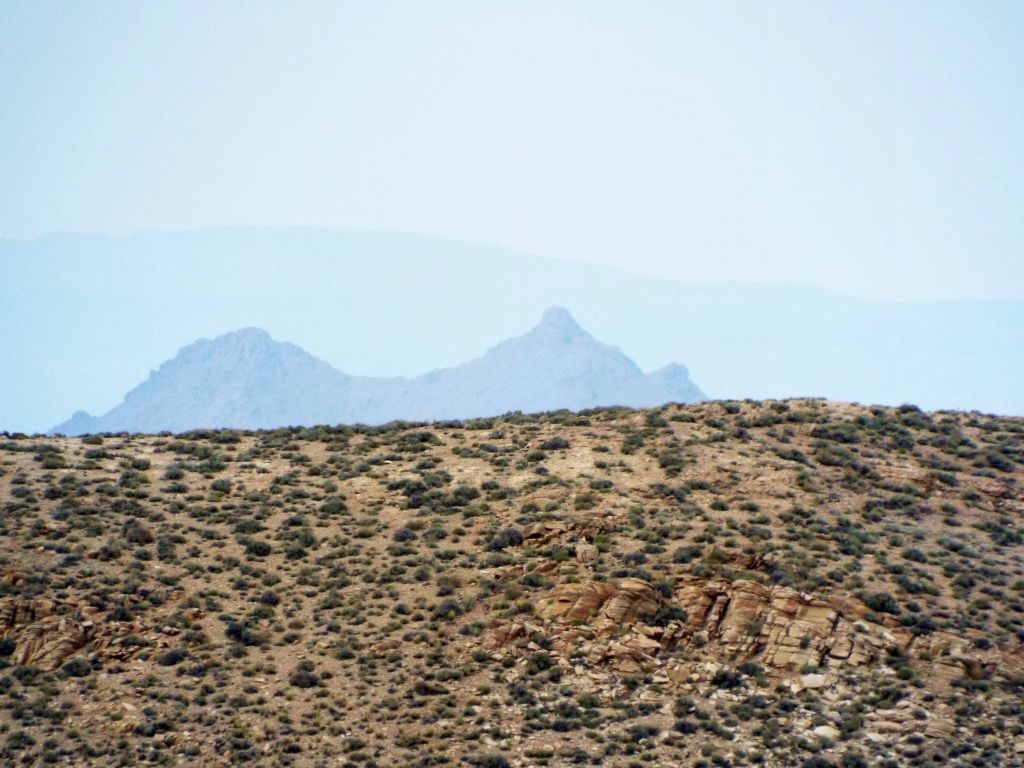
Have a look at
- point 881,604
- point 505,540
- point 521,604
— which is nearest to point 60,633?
point 521,604

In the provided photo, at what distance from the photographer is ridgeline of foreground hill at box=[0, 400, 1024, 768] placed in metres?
32.6

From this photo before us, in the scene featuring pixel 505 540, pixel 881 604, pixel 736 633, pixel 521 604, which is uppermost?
pixel 505 540

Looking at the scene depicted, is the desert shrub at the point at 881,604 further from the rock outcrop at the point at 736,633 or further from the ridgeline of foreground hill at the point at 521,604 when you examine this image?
the rock outcrop at the point at 736,633

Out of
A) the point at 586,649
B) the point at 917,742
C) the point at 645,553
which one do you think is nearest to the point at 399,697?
the point at 586,649

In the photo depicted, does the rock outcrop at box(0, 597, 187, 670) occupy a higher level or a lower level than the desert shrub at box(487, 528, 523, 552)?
lower

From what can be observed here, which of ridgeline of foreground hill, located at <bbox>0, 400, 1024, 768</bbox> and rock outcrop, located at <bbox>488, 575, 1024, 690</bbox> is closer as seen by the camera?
ridgeline of foreground hill, located at <bbox>0, 400, 1024, 768</bbox>

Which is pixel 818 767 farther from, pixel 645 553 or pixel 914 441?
pixel 914 441

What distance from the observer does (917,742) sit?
3191cm

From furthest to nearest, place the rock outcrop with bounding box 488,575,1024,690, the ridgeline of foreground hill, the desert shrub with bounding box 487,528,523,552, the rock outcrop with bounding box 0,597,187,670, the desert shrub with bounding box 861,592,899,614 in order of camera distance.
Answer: the desert shrub with bounding box 487,528,523,552 → the desert shrub with bounding box 861,592,899,614 → the rock outcrop with bounding box 488,575,1024,690 → the rock outcrop with bounding box 0,597,187,670 → the ridgeline of foreground hill

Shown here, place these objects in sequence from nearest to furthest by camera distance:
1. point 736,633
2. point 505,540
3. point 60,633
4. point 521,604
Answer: point 60,633 < point 736,633 < point 521,604 < point 505,540

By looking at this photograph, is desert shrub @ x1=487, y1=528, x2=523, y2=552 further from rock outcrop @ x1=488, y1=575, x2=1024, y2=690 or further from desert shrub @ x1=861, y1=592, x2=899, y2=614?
desert shrub @ x1=861, y1=592, x2=899, y2=614

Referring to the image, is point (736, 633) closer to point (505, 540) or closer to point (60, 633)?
point (505, 540)

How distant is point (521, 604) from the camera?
1511 inches

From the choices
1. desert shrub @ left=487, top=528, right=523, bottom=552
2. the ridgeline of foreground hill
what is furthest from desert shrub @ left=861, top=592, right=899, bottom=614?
desert shrub @ left=487, top=528, right=523, bottom=552
